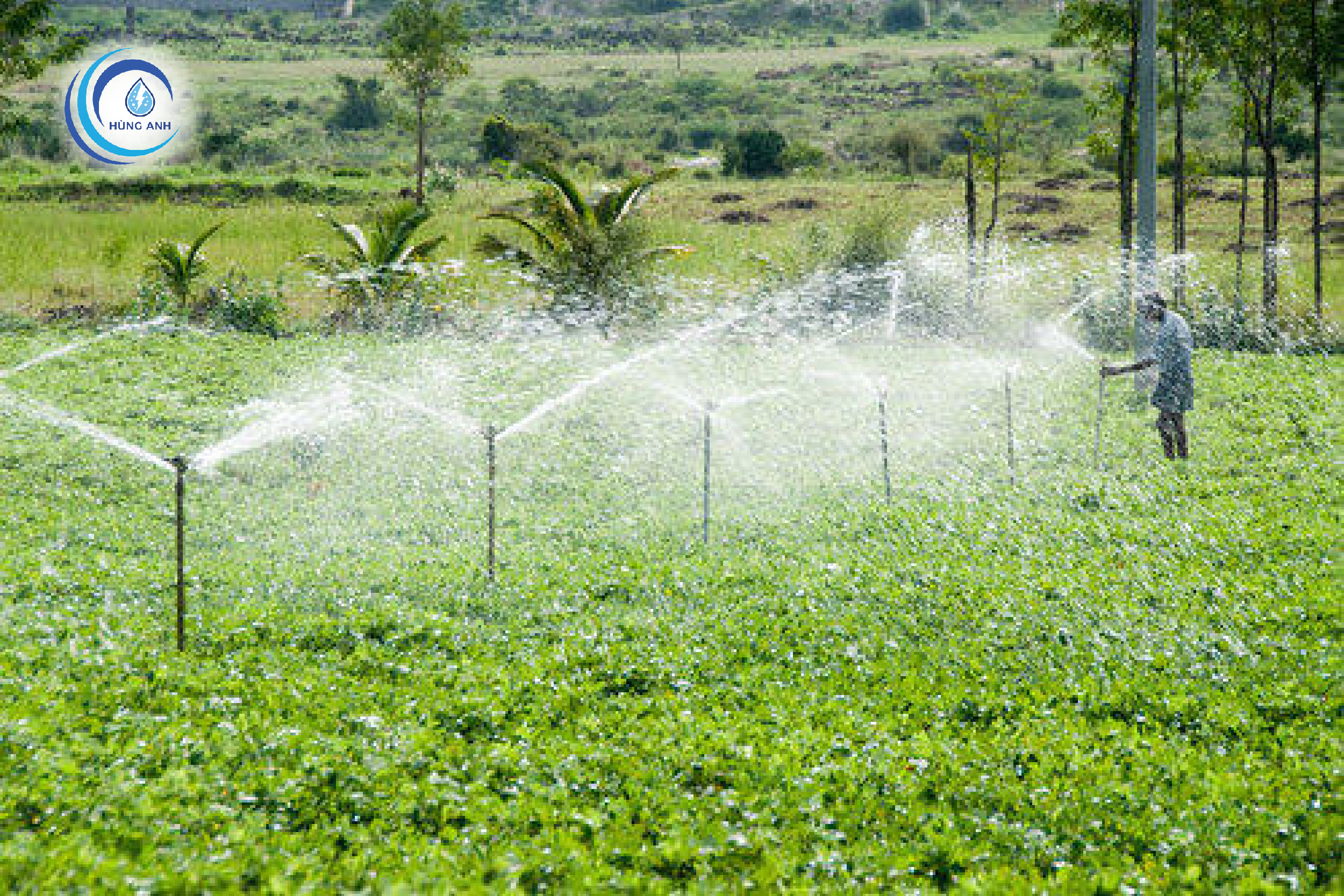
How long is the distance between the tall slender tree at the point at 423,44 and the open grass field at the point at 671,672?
973 inches

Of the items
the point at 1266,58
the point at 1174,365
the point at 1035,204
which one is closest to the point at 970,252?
the point at 1266,58

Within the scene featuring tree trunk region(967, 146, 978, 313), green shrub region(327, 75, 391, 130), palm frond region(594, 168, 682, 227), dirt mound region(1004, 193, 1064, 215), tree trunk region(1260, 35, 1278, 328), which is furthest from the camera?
green shrub region(327, 75, 391, 130)

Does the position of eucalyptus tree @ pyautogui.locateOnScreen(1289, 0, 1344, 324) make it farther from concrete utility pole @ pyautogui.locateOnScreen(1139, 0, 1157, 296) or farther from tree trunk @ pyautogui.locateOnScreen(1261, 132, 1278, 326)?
concrete utility pole @ pyautogui.locateOnScreen(1139, 0, 1157, 296)

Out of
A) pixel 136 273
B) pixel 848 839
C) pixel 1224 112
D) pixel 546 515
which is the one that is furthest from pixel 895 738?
pixel 1224 112

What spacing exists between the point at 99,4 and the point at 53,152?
205ft

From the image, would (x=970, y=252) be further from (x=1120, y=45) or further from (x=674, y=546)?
(x=674, y=546)

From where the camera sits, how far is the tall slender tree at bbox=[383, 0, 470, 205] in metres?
35.8

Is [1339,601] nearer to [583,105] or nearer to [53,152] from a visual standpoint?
[53,152]

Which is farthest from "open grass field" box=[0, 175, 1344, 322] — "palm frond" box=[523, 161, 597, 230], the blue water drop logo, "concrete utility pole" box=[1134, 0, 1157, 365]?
"concrete utility pole" box=[1134, 0, 1157, 365]

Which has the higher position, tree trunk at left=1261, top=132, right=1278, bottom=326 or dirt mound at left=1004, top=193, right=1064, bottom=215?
dirt mound at left=1004, top=193, right=1064, bottom=215

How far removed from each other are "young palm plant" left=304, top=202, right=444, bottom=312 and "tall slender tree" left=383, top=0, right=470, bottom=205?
12.0 metres

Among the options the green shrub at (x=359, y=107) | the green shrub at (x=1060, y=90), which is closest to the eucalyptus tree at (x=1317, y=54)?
the green shrub at (x=1060, y=90)

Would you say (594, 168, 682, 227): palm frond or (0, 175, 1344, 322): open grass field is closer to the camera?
(594, 168, 682, 227): palm frond

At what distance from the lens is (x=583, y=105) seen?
8369 cm
